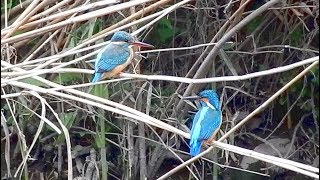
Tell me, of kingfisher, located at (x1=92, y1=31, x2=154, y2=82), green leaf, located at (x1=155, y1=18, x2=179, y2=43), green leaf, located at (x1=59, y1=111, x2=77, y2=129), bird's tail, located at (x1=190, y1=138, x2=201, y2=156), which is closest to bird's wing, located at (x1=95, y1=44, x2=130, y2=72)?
kingfisher, located at (x1=92, y1=31, x2=154, y2=82)

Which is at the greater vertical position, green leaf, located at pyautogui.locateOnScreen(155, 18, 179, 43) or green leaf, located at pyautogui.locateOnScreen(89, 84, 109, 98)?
green leaf, located at pyautogui.locateOnScreen(155, 18, 179, 43)

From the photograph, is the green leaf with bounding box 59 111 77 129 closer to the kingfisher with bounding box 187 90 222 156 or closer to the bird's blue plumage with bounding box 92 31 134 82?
the bird's blue plumage with bounding box 92 31 134 82

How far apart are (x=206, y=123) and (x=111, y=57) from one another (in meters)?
0.48

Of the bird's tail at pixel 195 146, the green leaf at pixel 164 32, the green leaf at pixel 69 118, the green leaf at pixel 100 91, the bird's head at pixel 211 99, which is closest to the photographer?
the bird's tail at pixel 195 146

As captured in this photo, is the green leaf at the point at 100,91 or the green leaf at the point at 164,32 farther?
the green leaf at the point at 164,32

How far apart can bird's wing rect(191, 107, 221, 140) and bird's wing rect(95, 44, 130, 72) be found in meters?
0.40

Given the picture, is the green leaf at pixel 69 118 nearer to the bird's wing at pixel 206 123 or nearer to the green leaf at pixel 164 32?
the green leaf at pixel 164 32

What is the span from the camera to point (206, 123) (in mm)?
2752

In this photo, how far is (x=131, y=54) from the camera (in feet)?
10.3

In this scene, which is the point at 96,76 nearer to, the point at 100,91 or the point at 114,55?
the point at 114,55

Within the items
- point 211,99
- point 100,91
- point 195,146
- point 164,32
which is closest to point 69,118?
point 100,91

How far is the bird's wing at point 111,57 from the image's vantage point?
2955 millimetres

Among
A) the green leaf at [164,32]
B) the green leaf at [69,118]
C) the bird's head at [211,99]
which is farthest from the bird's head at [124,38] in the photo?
the green leaf at [164,32]

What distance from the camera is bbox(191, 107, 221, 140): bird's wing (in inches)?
106
